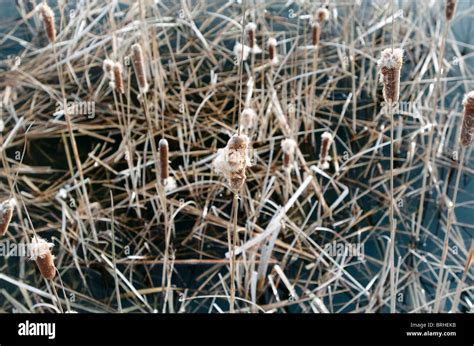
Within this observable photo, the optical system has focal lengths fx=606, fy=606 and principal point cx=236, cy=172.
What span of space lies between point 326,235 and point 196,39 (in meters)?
0.52

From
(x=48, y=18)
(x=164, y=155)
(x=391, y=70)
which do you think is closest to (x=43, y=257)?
(x=164, y=155)

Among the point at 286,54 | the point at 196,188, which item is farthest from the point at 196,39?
the point at 196,188

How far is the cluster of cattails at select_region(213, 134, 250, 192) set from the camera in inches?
25.5

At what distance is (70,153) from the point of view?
1.21 metres

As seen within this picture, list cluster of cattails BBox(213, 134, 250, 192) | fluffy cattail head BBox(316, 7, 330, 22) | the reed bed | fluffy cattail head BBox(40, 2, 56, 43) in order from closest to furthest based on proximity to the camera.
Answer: cluster of cattails BBox(213, 134, 250, 192) → fluffy cattail head BBox(40, 2, 56, 43) → the reed bed → fluffy cattail head BBox(316, 7, 330, 22)

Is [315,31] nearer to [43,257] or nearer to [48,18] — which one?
[48,18]

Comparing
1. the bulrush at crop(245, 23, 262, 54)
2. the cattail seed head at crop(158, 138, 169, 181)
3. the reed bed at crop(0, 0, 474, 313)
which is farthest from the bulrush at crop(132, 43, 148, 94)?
the bulrush at crop(245, 23, 262, 54)

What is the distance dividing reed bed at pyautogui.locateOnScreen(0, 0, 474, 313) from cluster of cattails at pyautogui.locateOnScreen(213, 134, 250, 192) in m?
0.29

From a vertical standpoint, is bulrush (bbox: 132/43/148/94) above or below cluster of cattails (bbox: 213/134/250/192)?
above

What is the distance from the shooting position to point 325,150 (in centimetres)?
110

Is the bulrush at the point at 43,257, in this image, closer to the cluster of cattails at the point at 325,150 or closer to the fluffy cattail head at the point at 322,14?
the cluster of cattails at the point at 325,150

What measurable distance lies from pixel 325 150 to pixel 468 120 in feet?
1.23

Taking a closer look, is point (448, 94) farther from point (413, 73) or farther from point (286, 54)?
point (286, 54)
